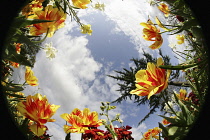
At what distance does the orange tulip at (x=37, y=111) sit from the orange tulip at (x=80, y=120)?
0.09 metres

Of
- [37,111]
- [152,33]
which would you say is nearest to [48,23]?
[37,111]

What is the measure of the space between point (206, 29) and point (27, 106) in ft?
1.66

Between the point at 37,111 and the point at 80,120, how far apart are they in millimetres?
163

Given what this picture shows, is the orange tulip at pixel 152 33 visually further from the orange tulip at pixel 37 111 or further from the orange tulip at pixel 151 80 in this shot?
the orange tulip at pixel 37 111

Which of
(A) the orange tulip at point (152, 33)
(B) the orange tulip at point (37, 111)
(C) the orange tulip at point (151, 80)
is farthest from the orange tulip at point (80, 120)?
(A) the orange tulip at point (152, 33)

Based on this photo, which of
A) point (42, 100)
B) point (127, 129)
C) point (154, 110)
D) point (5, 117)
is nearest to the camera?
point (5, 117)

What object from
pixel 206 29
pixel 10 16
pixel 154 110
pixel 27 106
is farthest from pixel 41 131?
pixel 154 110

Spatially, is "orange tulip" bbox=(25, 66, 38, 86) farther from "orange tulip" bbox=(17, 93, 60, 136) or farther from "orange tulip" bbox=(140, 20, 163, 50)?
"orange tulip" bbox=(140, 20, 163, 50)

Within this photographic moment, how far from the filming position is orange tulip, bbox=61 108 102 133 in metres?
0.59

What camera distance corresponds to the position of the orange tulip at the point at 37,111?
494mm

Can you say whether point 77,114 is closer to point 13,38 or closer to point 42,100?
point 42,100

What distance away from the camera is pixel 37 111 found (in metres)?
0.52

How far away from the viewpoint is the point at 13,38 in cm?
38

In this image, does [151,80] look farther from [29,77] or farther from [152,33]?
[29,77]
